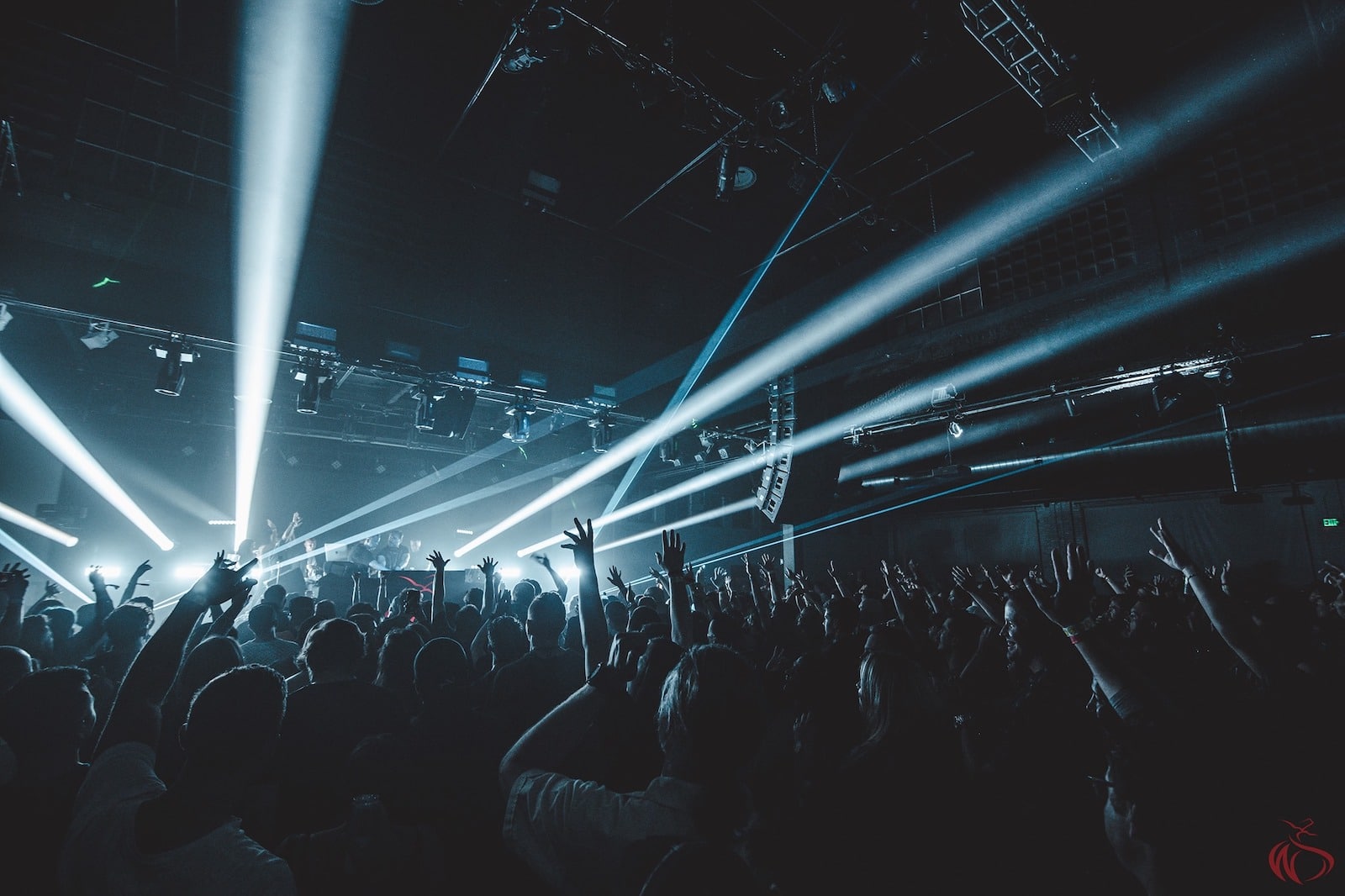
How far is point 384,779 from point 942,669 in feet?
8.90

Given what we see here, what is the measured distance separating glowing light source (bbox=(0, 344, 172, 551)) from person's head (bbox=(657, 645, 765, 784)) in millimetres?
12308

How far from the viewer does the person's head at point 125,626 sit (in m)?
3.50

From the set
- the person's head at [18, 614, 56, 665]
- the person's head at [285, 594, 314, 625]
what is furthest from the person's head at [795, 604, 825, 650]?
the person's head at [18, 614, 56, 665]

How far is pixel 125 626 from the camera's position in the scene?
139 inches

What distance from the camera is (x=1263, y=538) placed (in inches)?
366

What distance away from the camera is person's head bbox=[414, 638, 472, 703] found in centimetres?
236

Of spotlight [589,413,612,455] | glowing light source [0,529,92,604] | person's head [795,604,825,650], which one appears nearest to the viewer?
person's head [795,604,825,650]

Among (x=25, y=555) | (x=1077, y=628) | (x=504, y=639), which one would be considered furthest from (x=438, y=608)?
(x=25, y=555)

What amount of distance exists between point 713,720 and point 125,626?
4101mm

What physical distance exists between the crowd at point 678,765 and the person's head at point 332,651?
0.01 meters

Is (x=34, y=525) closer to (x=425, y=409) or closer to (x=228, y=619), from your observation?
(x=425, y=409)

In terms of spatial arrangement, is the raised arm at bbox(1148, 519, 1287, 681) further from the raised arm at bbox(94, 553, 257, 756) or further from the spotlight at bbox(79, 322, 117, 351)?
the spotlight at bbox(79, 322, 117, 351)

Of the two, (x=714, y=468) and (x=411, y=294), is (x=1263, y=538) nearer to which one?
(x=714, y=468)

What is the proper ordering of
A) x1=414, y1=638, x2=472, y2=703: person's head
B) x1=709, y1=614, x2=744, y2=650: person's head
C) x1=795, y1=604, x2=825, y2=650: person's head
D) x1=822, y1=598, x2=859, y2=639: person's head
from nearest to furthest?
x1=414, y1=638, x2=472, y2=703: person's head, x1=709, y1=614, x2=744, y2=650: person's head, x1=822, y1=598, x2=859, y2=639: person's head, x1=795, y1=604, x2=825, y2=650: person's head
